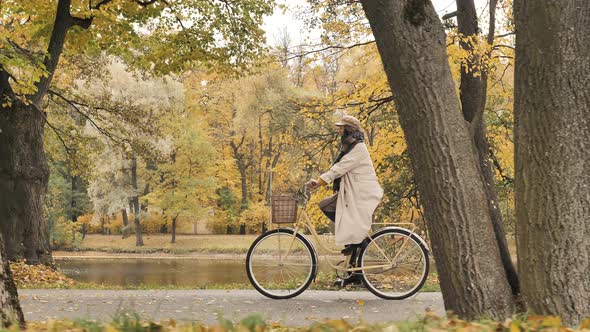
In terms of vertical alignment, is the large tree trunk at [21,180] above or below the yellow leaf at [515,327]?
above

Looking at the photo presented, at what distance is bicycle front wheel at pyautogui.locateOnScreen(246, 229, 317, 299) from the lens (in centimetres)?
727

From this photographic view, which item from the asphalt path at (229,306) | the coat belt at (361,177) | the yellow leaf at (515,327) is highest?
the coat belt at (361,177)

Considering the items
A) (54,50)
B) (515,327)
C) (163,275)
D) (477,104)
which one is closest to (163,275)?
(163,275)

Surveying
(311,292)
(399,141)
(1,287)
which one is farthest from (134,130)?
(1,287)

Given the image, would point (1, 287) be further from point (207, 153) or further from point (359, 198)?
point (207, 153)

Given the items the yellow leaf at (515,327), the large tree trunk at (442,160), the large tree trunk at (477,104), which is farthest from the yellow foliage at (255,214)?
the yellow leaf at (515,327)

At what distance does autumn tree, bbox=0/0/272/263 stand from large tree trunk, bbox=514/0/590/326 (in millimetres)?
7866

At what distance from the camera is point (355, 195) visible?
23.2 feet

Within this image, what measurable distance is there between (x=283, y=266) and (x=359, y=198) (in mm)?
1227

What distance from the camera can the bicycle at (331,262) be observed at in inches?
281

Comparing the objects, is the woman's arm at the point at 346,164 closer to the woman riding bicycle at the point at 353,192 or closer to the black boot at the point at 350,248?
the woman riding bicycle at the point at 353,192

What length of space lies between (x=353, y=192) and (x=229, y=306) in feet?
5.72

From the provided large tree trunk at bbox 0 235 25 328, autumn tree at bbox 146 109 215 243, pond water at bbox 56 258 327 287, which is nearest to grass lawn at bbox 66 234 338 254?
autumn tree at bbox 146 109 215 243

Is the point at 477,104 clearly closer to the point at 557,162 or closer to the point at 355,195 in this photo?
the point at 355,195
